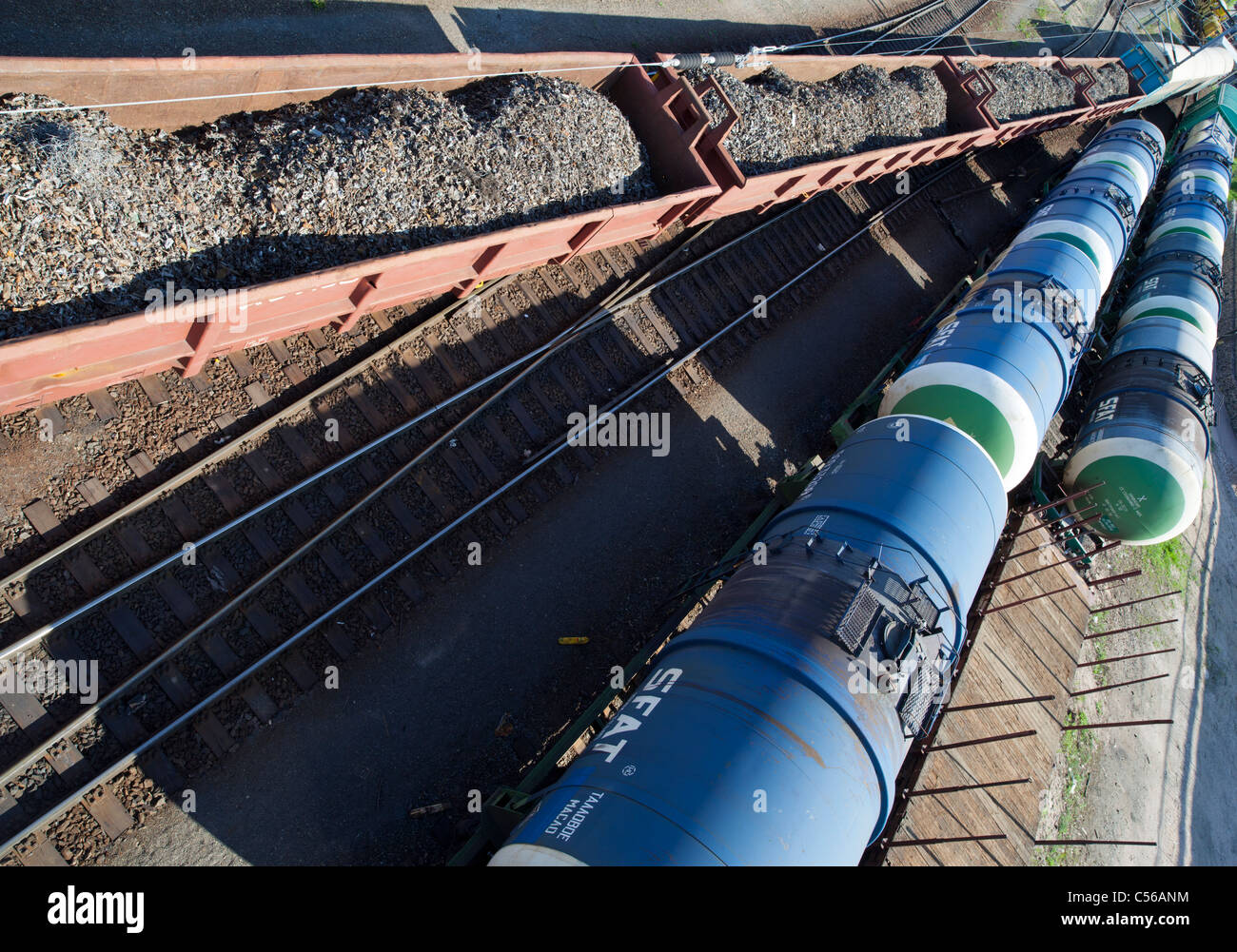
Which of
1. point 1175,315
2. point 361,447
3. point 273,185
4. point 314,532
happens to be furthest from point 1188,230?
point 314,532

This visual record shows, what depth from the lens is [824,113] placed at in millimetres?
12805

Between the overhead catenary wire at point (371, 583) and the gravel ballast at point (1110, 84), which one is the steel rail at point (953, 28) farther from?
the overhead catenary wire at point (371, 583)

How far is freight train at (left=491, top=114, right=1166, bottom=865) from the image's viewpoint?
5.16m

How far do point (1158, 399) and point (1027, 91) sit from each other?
35.7 ft

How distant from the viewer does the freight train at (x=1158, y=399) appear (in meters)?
11.6

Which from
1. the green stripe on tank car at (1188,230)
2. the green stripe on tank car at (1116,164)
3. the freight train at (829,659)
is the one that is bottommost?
the freight train at (829,659)

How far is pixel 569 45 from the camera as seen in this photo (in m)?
12.2

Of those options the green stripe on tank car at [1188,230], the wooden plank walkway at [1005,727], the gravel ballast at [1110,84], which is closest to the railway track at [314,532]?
the wooden plank walkway at [1005,727]

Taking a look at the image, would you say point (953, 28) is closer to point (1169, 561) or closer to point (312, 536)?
point (1169, 561)

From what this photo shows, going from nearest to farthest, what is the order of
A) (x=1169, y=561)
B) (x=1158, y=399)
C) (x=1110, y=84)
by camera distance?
1. (x=1158, y=399)
2. (x=1169, y=561)
3. (x=1110, y=84)

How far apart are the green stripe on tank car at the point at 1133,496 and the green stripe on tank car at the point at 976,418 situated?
3.21 metres

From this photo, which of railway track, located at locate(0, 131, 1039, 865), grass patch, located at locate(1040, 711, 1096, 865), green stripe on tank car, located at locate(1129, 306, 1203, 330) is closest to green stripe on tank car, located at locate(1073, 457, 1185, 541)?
grass patch, located at locate(1040, 711, 1096, 865)

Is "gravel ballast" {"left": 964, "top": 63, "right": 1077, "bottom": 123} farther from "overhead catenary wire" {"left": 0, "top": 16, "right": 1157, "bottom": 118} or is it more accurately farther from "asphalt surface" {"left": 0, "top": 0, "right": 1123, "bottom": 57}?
"overhead catenary wire" {"left": 0, "top": 16, "right": 1157, "bottom": 118}

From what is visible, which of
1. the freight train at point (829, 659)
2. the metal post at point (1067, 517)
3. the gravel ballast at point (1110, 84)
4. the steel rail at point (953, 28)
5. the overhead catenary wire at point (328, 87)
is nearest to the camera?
the freight train at point (829, 659)
